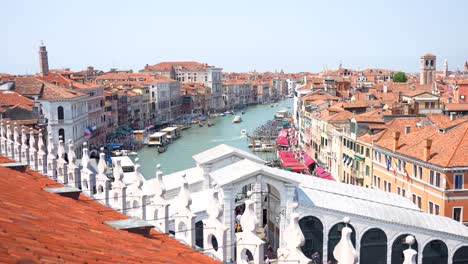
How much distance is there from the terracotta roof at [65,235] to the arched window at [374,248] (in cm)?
930

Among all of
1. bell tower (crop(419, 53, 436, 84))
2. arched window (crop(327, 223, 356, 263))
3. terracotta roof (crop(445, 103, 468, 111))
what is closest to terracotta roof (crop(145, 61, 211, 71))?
bell tower (crop(419, 53, 436, 84))

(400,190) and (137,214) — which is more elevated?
(137,214)

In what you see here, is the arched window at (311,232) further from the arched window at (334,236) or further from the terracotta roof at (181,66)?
the terracotta roof at (181,66)

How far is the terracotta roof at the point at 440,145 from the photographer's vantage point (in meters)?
15.6

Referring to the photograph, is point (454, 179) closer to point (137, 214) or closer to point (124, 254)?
point (137, 214)

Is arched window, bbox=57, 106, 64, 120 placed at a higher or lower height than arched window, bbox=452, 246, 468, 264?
higher

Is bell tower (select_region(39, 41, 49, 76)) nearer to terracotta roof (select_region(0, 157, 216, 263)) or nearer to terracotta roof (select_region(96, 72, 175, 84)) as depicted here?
terracotta roof (select_region(96, 72, 175, 84))

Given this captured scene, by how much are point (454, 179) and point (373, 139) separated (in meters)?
5.61

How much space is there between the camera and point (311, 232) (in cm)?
1266

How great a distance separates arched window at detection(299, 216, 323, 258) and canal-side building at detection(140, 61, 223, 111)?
71.5m

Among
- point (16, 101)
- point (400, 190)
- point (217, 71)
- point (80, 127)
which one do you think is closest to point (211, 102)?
point (217, 71)

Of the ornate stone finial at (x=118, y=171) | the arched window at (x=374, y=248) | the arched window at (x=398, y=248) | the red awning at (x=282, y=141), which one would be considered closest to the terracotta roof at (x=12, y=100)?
the arched window at (x=374, y=248)

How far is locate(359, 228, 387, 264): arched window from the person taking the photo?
42.2ft

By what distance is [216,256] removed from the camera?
3.92 meters
